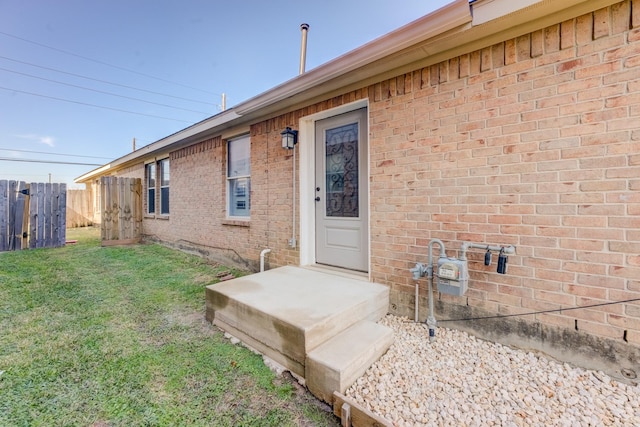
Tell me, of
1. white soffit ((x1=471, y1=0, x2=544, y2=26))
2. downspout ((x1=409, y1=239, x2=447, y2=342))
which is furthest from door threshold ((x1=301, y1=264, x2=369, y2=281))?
white soffit ((x1=471, y1=0, x2=544, y2=26))

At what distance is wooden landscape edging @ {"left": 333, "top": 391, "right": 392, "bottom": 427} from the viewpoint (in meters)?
1.41

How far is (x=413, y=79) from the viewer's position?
2.83m

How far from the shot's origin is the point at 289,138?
3988 millimetres

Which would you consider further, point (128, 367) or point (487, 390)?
point (128, 367)

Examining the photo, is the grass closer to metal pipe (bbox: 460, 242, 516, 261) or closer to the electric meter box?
the electric meter box

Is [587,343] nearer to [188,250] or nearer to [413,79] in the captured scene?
[413,79]

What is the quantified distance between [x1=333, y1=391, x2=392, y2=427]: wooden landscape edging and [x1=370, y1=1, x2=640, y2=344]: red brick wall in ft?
4.86

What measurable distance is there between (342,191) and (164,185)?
6552 mm

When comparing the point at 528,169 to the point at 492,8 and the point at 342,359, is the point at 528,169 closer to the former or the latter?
the point at 492,8

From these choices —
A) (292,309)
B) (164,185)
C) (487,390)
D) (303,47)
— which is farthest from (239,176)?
(487,390)

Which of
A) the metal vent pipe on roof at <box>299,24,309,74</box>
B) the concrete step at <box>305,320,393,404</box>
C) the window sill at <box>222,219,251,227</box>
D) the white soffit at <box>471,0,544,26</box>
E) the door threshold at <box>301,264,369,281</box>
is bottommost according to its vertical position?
the concrete step at <box>305,320,393,404</box>

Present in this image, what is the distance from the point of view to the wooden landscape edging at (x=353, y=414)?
1.41m

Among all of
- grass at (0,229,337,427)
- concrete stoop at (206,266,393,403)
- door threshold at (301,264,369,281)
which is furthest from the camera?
door threshold at (301,264,369,281)

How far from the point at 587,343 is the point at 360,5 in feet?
20.8
